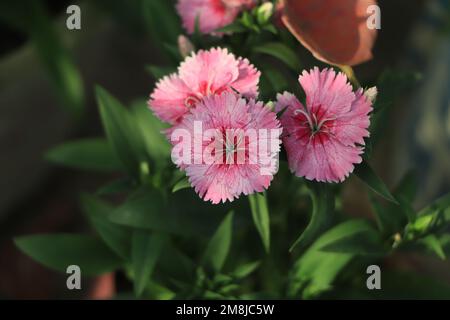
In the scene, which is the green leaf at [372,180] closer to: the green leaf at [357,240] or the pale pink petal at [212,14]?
the green leaf at [357,240]

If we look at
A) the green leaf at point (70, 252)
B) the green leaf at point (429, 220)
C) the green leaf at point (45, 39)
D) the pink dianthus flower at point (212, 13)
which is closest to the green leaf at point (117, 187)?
the green leaf at point (70, 252)

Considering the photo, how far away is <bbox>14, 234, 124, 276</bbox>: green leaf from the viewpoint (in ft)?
2.56

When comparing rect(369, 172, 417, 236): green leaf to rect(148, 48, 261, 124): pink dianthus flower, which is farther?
rect(369, 172, 417, 236): green leaf

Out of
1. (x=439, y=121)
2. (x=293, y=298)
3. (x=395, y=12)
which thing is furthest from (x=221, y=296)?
(x=395, y=12)

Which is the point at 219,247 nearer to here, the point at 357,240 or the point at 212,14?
the point at 357,240

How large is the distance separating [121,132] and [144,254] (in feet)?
0.56

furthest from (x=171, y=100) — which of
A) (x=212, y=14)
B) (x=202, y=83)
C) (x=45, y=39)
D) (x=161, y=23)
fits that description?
(x=45, y=39)

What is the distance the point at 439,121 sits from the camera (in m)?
1.32

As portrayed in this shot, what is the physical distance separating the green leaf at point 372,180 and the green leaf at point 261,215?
12 cm

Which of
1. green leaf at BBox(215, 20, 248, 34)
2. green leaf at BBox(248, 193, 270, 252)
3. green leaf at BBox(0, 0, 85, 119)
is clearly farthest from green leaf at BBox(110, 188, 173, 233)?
green leaf at BBox(0, 0, 85, 119)

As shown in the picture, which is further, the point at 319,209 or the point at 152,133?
the point at 152,133

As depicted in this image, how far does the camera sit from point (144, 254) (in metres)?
0.71

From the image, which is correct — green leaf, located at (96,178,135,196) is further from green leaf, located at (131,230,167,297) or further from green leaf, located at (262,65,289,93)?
green leaf, located at (262,65,289,93)
